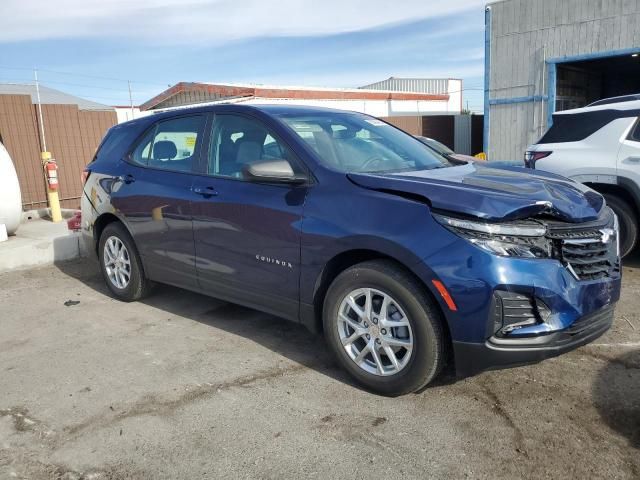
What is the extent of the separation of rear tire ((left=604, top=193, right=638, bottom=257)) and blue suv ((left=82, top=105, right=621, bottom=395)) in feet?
8.77

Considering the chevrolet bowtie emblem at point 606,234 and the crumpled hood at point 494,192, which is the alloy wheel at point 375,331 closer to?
the crumpled hood at point 494,192

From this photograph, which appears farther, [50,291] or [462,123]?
[462,123]

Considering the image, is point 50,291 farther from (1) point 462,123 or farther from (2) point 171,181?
(1) point 462,123

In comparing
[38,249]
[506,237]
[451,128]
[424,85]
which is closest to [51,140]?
[38,249]

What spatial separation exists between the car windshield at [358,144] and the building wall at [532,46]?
408 inches

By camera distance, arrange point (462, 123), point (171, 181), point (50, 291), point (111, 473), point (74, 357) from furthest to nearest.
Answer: point (462, 123) < point (50, 291) < point (171, 181) < point (74, 357) < point (111, 473)

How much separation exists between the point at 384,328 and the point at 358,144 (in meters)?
1.46

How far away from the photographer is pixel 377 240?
3160 mm

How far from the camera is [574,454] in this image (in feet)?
8.87

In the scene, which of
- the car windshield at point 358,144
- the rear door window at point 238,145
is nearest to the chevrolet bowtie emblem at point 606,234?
the car windshield at point 358,144

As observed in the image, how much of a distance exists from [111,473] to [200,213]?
205 centimetres

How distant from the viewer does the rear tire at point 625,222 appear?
5.97 m

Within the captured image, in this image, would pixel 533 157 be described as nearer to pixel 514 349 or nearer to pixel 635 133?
pixel 635 133

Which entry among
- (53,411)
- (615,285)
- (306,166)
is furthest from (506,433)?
(53,411)
